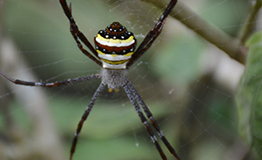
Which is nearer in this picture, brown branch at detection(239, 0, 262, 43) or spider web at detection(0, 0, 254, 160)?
brown branch at detection(239, 0, 262, 43)

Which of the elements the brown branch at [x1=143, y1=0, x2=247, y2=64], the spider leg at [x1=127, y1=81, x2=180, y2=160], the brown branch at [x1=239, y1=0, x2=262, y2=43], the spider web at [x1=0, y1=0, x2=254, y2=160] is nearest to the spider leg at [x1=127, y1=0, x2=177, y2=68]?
the brown branch at [x1=143, y1=0, x2=247, y2=64]

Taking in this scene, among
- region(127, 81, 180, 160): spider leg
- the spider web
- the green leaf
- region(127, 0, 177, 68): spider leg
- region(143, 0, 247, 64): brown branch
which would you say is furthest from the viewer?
region(127, 81, 180, 160): spider leg

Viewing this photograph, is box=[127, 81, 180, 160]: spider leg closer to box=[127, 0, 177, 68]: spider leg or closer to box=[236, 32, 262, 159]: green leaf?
box=[127, 0, 177, 68]: spider leg

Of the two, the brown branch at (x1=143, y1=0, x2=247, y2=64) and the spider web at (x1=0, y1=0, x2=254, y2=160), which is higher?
the brown branch at (x1=143, y1=0, x2=247, y2=64)

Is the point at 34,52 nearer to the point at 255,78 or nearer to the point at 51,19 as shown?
the point at 51,19

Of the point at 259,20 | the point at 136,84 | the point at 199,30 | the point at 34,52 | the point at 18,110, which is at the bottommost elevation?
the point at 18,110

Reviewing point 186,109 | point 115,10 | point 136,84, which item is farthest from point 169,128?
point 115,10

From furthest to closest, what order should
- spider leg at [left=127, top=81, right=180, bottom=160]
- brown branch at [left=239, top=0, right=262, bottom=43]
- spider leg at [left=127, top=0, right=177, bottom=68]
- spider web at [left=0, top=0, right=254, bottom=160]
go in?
1. spider leg at [left=127, top=81, right=180, bottom=160]
2. spider web at [left=0, top=0, right=254, bottom=160]
3. spider leg at [left=127, top=0, right=177, bottom=68]
4. brown branch at [left=239, top=0, right=262, bottom=43]

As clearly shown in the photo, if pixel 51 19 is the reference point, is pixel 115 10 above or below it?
above
